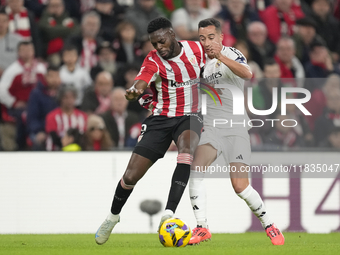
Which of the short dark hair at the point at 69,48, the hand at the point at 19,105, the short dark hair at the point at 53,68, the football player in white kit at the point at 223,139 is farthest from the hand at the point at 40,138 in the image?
the football player in white kit at the point at 223,139

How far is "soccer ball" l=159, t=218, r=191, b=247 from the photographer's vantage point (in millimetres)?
5832

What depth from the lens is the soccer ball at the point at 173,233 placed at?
5.83 meters

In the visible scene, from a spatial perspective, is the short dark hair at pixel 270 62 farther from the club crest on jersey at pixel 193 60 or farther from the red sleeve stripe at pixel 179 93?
the red sleeve stripe at pixel 179 93

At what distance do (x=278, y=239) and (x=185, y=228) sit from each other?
1.08m

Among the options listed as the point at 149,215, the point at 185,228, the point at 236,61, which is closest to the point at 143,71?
the point at 236,61

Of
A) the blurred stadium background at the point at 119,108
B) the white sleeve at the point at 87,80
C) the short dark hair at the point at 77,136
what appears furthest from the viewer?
the white sleeve at the point at 87,80

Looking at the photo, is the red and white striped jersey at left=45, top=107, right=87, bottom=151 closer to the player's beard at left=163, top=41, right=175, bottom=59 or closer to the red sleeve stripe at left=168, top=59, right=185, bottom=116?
the red sleeve stripe at left=168, top=59, right=185, bottom=116

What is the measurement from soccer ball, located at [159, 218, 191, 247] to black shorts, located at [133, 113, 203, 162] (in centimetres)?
84

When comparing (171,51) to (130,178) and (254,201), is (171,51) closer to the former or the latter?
(130,178)

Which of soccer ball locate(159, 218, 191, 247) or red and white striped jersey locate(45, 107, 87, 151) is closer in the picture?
soccer ball locate(159, 218, 191, 247)

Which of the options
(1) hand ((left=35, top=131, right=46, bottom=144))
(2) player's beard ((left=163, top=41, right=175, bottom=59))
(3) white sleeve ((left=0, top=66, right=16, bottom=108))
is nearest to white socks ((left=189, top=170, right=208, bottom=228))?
(2) player's beard ((left=163, top=41, right=175, bottom=59))

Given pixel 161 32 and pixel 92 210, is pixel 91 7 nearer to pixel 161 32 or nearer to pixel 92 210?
pixel 92 210

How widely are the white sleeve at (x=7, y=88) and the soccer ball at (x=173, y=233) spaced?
5.50 meters

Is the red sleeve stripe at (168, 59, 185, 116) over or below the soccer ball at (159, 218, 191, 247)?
over
